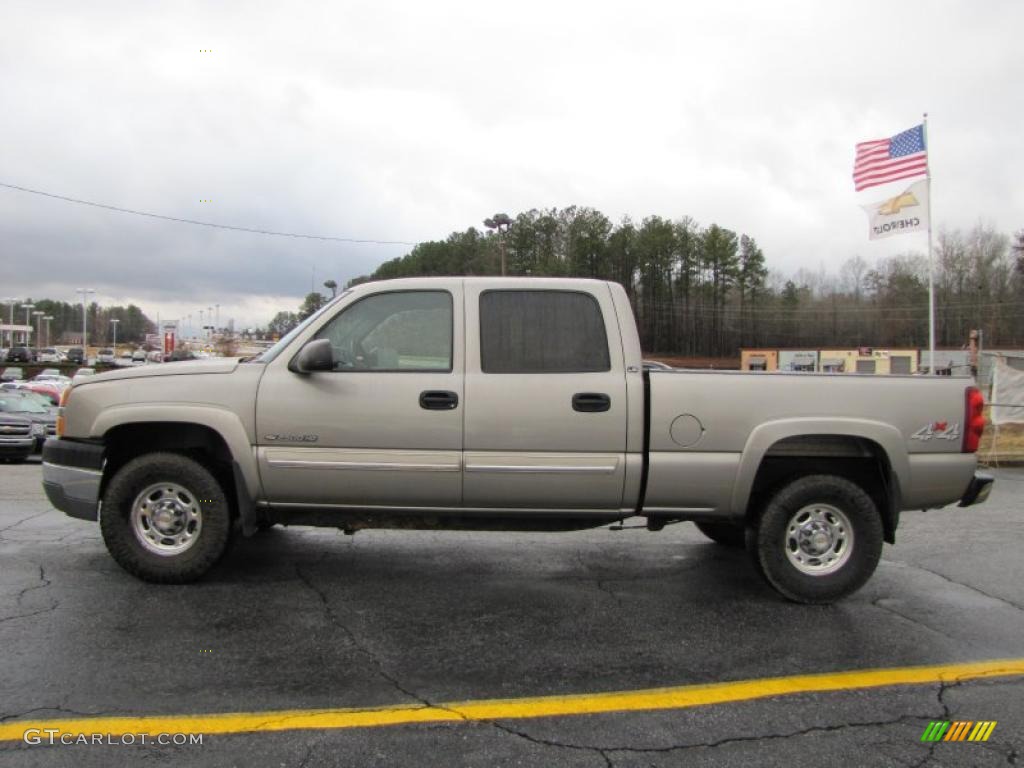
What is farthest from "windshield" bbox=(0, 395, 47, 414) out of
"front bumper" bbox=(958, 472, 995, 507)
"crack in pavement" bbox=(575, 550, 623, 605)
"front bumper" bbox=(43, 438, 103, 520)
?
"front bumper" bbox=(958, 472, 995, 507)

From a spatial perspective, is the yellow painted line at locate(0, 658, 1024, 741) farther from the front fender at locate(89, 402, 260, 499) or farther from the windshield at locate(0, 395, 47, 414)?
the windshield at locate(0, 395, 47, 414)

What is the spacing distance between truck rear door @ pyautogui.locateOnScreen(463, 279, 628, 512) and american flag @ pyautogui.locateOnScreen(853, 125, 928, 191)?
1568cm

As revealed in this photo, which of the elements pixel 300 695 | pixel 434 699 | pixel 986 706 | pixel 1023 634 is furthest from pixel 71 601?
pixel 1023 634

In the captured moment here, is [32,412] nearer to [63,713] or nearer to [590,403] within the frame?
[63,713]

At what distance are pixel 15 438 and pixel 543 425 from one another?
1512cm

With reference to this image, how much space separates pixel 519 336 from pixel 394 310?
0.80 m

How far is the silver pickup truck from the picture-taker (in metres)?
4.43

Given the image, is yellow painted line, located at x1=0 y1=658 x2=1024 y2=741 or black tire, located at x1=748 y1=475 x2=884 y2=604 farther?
black tire, located at x1=748 y1=475 x2=884 y2=604

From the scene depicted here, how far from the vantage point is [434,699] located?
3270mm

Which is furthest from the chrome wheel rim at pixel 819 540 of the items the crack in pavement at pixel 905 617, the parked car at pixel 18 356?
the parked car at pixel 18 356

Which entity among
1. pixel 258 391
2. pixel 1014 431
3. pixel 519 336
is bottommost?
pixel 1014 431

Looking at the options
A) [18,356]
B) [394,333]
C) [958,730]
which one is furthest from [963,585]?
[18,356]

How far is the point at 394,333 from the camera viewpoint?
15.2 ft

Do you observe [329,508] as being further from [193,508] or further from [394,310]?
[394,310]
